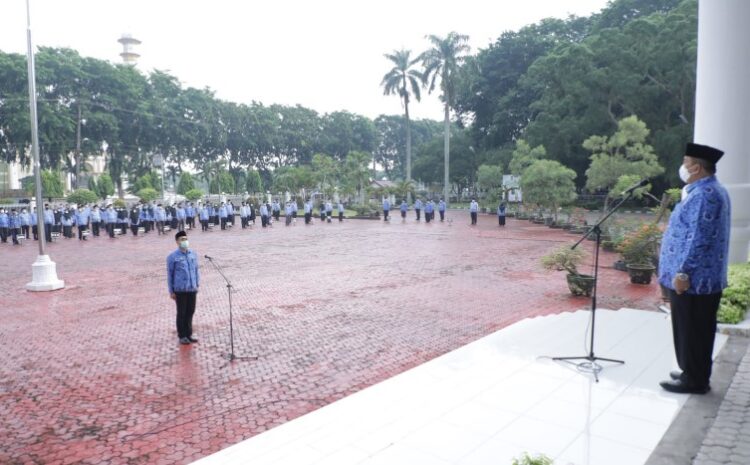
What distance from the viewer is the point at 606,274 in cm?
1236

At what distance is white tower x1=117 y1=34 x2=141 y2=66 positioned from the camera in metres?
75.5

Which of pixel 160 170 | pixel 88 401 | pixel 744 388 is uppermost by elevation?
pixel 160 170

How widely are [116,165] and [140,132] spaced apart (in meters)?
Answer: 3.62

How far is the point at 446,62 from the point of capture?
1679 inches

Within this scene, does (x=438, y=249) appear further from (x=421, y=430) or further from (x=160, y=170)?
(x=160, y=170)

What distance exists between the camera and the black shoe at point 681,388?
4.34 metres

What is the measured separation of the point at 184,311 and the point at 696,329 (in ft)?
19.6

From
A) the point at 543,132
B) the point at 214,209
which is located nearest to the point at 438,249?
the point at 214,209

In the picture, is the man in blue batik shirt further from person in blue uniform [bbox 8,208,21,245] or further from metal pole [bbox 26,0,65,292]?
person in blue uniform [bbox 8,208,21,245]

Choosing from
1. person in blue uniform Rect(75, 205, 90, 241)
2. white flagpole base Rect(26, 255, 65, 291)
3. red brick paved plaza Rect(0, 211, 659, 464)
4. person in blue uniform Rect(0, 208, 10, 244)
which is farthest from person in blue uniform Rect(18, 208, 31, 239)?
white flagpole base Rect(26, 255, 65, 291)

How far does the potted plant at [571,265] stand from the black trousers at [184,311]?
232 inches

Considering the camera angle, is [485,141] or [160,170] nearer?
[485,141]

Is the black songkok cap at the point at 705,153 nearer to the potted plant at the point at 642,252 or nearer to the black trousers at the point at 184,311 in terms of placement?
the black trousers at the point at 184,311

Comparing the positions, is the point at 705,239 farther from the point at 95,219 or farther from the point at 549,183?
the point at 95,219
